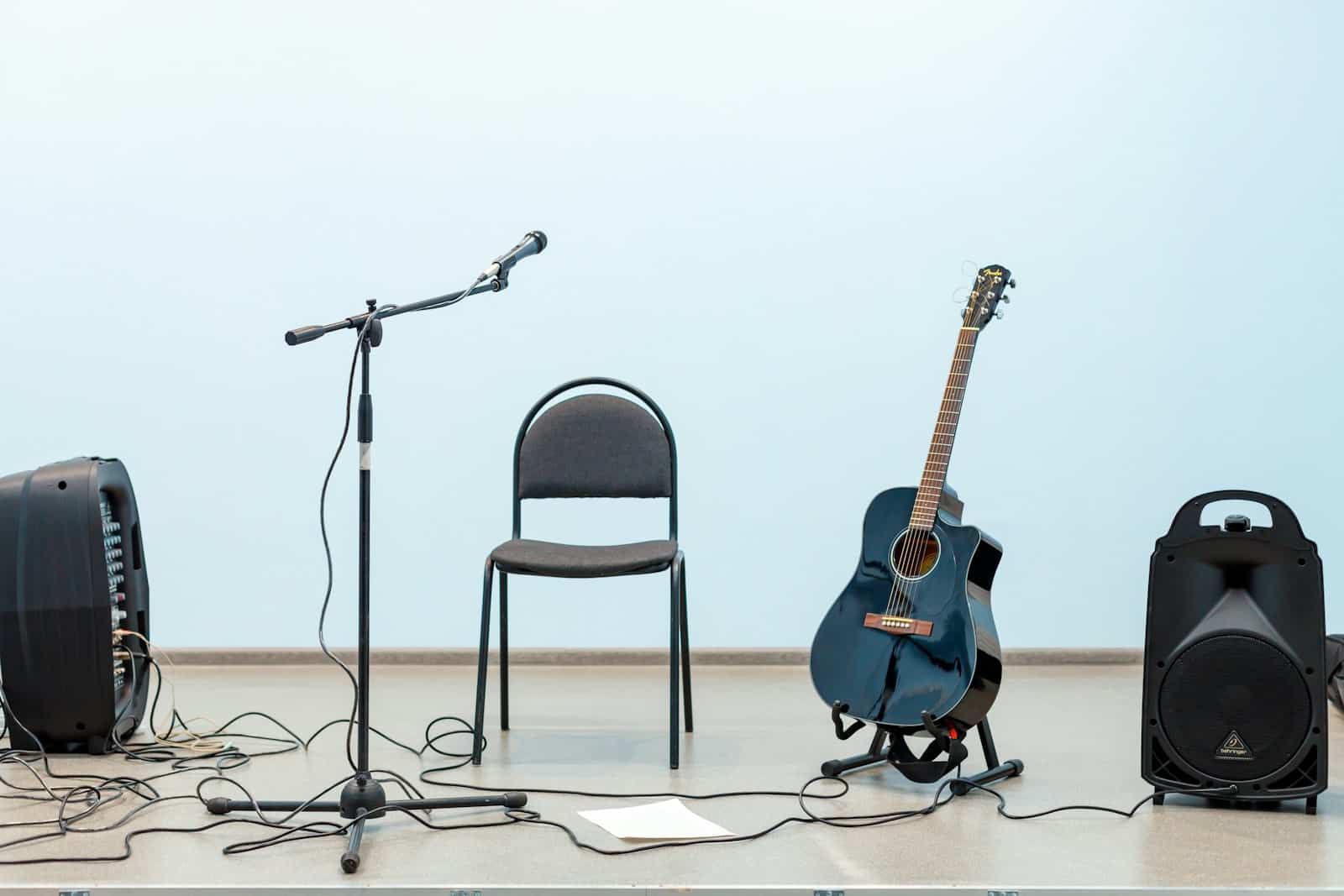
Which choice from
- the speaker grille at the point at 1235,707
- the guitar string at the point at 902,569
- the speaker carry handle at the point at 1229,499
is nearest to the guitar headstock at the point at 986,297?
the guitar string at the point at 902,569

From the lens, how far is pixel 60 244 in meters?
3.73

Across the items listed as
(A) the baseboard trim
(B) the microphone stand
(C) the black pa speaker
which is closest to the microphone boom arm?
(B) the microphone stand

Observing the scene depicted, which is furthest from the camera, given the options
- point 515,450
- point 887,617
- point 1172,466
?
point 1172,466

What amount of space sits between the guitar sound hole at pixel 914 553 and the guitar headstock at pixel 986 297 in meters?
0.42

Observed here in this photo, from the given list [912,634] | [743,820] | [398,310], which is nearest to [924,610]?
[912,634]

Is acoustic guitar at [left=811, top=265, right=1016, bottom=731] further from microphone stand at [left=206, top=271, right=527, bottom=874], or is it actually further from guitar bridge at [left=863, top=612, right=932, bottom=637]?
microphone stand at [left=206, top=271, right=527, bottom=874]

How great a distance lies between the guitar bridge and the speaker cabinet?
1.24 ft

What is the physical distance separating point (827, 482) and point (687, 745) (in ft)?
3.92

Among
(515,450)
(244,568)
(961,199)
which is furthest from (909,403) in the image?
(244,568)

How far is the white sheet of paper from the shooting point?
2053mm

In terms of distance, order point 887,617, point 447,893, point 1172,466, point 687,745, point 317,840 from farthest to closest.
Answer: point 1172,466 < point 687,745 < point 887,617 < point 317,840 < point 447,893

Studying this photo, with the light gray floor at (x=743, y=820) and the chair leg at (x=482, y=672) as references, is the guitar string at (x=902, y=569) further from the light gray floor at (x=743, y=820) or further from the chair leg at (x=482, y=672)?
the chair leg at (x=482, y=672)

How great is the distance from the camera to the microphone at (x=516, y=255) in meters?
2.06

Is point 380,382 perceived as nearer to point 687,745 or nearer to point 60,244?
point 60,244
